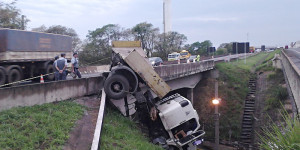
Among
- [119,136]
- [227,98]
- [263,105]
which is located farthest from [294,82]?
[227,98]

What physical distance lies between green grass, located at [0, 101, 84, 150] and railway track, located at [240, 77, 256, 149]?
1550cm

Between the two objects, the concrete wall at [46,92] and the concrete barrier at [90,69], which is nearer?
the concrete wall at [46,92]

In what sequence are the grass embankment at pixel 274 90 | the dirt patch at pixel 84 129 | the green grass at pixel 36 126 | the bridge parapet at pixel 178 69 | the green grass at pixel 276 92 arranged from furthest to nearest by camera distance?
the grass embankment at pixel 274 90, the green grass at pixel 276 92, the bridge parapet at pixel 178 69, the dirt patch at pixel 84 129, the green grass at pixel 36 126

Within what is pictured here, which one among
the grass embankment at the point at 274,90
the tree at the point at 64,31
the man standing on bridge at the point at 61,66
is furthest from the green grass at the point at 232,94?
the tree at the point at 64,31

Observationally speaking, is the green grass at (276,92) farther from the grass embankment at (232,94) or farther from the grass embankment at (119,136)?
the grass embankment at (119,136)

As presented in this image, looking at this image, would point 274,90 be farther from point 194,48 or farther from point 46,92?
point 194,48

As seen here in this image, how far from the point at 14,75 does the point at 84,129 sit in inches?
316

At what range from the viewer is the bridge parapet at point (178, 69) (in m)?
18.2

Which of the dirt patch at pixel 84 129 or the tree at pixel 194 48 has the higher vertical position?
the tree at pixel 194 48

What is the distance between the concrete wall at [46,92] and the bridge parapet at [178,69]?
5.67 meters

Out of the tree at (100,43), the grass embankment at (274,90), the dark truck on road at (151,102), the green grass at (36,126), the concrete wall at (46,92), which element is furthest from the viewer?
the tree at (100,43)

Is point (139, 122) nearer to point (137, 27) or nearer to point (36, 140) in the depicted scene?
point (36, 140)

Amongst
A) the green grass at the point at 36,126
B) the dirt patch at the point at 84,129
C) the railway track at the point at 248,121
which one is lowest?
the railway track at the point at 248,121

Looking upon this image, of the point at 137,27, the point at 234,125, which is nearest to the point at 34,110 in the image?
the point at 234,125
